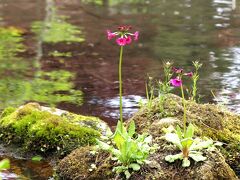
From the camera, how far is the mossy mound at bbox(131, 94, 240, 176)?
233 inches

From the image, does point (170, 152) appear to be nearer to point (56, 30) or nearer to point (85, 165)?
point (85, 165)

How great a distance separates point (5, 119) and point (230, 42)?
32.4 feet

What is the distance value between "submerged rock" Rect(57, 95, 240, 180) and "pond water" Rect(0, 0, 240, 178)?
1823 millimetres

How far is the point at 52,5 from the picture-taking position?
74.7 ft

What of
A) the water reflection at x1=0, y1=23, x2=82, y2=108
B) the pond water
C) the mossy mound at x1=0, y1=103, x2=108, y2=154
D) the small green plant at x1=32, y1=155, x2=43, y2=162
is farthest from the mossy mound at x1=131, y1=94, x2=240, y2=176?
the water reflection at x1=0, y1=23, x2=82, y2=108

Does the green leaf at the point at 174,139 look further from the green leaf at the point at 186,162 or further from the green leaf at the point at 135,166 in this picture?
the green leaf at the point at 135,166

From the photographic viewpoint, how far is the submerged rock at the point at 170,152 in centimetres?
506

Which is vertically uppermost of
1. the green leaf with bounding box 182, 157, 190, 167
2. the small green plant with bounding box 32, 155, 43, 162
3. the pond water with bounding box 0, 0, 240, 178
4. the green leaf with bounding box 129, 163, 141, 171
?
the green leaf with bounding box 182, 157, 190, 167

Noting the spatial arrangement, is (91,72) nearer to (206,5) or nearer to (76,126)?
(76,126)

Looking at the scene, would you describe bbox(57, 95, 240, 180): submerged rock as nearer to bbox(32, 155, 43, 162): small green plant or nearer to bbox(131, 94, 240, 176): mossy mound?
bbox(131, 94, 240, 176): mossy mound

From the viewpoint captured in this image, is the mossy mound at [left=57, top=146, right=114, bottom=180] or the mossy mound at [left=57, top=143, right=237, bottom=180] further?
the mossy mound at [left=57, top=146, right=114, bottom=180]

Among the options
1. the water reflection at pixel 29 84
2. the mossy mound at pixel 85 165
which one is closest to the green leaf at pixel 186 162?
the mossy mound at pixel 85 165

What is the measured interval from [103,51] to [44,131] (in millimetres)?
7849

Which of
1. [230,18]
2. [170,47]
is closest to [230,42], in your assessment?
[170,47]
